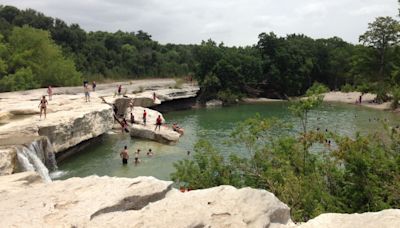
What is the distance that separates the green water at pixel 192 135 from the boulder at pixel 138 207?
25.7ft

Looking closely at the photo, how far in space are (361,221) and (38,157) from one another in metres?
19.1

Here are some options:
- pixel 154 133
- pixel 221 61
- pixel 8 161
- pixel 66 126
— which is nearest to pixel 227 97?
pixel 221 61

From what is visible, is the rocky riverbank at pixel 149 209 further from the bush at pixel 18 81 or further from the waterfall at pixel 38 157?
the bush at pixel 18 81

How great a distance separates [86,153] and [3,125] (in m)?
6.40

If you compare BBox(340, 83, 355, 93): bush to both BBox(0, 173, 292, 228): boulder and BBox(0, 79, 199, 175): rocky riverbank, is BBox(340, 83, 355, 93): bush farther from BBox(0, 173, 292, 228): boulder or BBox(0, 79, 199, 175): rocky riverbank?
BBox(0, 173, 292, 228): boulder

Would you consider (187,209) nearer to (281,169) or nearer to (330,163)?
(281,169)

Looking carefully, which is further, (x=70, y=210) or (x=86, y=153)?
(x=86, y=153)

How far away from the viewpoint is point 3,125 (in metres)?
23.7

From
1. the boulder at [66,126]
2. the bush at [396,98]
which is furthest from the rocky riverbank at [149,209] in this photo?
the bush at [396,98]

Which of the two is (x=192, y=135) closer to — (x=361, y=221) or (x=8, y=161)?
(x=8, y=161)

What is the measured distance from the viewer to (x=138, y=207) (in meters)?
7.96

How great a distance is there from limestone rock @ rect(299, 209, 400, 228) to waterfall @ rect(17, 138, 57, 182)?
13556mm

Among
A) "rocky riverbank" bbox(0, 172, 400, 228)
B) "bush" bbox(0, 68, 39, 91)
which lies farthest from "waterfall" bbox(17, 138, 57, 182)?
"bush" bbox(0, 68, 39, 91)

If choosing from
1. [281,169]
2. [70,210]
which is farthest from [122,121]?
[70,210]
